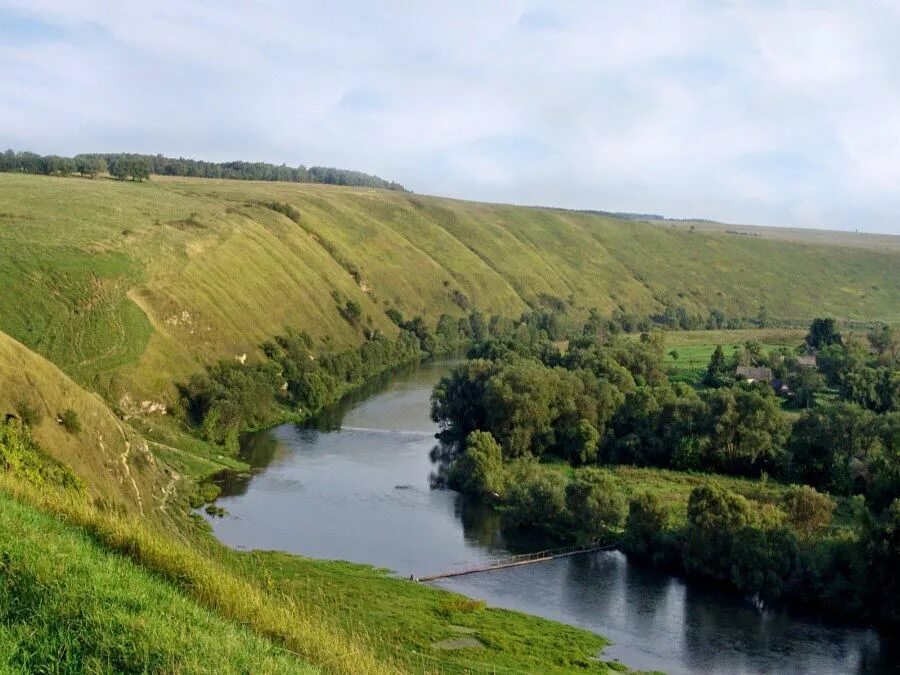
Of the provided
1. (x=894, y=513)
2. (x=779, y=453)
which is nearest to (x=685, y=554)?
(x=894, y=513)

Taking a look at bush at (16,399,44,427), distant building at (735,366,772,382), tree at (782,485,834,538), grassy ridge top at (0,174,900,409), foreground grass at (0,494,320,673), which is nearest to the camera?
foreground grass at (0,494,320,673)

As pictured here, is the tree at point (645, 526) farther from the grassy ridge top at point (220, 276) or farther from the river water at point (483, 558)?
the grassy ridge top at point (220, 276)

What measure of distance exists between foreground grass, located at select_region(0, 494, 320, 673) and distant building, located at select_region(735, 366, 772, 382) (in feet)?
311

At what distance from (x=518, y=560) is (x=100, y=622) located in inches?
1643

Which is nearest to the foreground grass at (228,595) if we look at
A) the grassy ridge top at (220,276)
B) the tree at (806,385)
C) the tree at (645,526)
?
the tree at (645,526)

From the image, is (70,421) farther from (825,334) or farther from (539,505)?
(825,334)

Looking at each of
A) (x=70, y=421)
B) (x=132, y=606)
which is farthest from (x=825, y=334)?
(x=132, y=606)

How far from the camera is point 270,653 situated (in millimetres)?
11820

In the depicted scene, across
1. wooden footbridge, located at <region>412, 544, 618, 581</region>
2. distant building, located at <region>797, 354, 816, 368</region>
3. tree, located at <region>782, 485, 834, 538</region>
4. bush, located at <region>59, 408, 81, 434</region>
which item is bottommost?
wooden footbridge, located at <region>412, 544, 618, 581</region>

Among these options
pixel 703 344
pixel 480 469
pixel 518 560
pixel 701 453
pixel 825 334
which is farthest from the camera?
pixel 703 344

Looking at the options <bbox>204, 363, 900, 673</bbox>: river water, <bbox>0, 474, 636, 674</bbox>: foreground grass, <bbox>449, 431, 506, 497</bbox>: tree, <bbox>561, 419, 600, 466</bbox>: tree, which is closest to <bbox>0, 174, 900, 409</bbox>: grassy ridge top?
<bbox>204, 363, 900, 673</bbox>: river water

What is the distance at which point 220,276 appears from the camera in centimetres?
10456

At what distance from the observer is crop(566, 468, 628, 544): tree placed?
178ft

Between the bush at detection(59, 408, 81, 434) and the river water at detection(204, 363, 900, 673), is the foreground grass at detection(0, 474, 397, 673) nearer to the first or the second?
the river water at detection(204, 363, 900, 673)
